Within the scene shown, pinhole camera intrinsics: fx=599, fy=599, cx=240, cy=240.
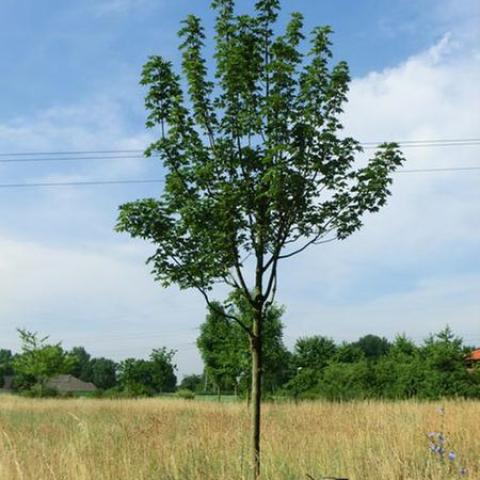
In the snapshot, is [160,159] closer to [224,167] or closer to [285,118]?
[224,167]

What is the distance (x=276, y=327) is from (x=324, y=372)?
2.74 meters

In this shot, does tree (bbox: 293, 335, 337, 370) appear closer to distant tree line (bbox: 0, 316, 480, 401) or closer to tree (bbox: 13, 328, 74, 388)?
distant tree line (bbox: 0, 316, 480, 401)

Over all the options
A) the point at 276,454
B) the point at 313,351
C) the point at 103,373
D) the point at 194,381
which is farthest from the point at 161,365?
the point at 103,373

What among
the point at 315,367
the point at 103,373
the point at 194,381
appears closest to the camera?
the point at 315,367

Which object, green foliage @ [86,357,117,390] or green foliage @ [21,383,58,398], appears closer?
green foliage @ [21,383,58,398]

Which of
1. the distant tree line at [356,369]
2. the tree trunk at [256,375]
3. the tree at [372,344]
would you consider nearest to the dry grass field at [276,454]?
the tree trunk at [256,375]

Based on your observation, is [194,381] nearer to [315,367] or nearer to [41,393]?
[41,393]

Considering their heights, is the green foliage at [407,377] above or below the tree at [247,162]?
below

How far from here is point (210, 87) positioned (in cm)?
573

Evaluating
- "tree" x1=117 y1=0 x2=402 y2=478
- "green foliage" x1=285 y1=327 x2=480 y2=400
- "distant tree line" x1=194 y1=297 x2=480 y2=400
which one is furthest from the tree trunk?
"green foliage" x1=285 y1=327 x2=480 y2=400

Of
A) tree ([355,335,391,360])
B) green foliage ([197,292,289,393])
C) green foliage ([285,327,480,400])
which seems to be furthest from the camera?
tree ([355,335,391,360])

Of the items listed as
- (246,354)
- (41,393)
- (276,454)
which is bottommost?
(41,393)

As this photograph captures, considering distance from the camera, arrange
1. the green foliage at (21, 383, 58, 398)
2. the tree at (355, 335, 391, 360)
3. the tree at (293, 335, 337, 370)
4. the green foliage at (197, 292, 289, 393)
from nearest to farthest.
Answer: the green foliage at (197, 292, 289, 393) < the tree at (293, 335, 337, 370) < the green foliage at (21, 383, 58, 398) < the tree at (355, 335, 391, 360)

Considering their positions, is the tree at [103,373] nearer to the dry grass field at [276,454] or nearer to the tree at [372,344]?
the tree at [372,344]
